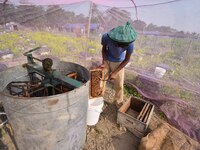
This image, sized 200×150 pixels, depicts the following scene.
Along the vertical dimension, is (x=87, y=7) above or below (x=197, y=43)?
above

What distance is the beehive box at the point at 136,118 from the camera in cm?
298

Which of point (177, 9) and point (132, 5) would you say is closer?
point (177, 9)

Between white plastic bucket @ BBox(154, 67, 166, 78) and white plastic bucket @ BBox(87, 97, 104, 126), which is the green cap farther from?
white plastic bucket @ BBox(154, 67, 166, 78)

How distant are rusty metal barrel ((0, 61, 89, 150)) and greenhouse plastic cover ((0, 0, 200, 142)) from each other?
7.65ft

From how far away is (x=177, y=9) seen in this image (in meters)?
3.45

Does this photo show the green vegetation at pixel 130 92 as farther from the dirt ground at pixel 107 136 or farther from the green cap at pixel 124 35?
the green cap at pixel 124 35

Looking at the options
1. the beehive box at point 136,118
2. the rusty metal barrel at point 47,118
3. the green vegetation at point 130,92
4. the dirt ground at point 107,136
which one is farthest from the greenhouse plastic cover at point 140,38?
the rusty metal barrel at point 47,118

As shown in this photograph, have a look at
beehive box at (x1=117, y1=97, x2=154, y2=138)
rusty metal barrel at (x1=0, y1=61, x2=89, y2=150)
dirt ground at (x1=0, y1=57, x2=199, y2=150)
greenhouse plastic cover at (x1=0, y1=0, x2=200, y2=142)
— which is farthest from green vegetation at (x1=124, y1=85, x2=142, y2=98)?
rusty metal barrel at (x1=0, y1=61, x2=89, y2=150)

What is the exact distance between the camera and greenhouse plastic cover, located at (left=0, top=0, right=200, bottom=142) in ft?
11.1

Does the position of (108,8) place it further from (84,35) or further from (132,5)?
(84,35)

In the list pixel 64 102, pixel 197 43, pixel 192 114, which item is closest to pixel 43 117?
pixel 64 102

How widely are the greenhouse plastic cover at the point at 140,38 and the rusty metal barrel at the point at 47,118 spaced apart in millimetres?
2332

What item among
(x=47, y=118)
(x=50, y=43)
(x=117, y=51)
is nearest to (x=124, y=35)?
(x=117, y=51)

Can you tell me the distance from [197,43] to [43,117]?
3.24 metres
